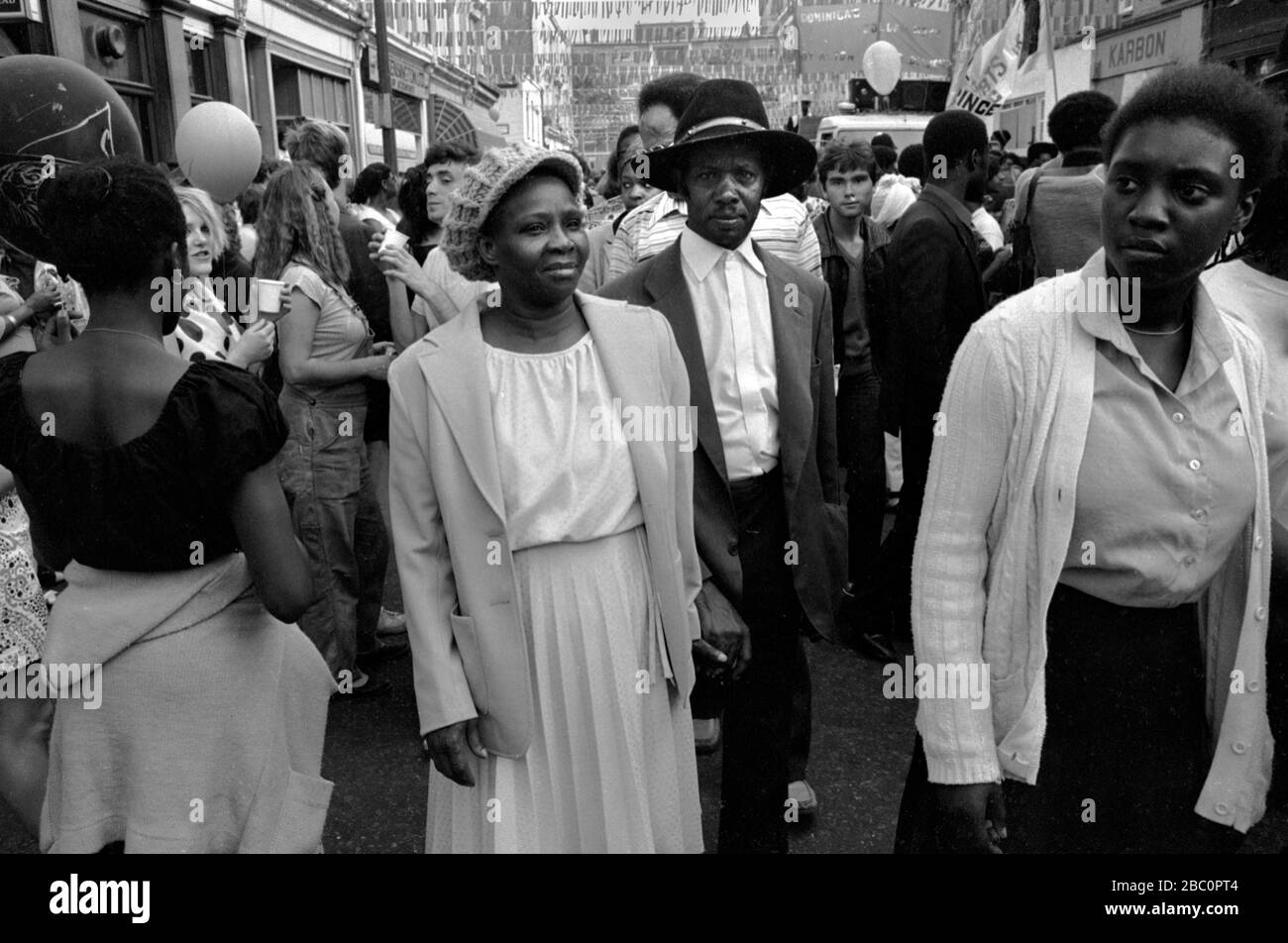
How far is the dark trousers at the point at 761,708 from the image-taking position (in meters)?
2.95

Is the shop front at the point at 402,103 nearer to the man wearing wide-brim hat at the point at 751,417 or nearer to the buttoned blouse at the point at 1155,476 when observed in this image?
the man wearing wide-brim hat at the point at 751,417

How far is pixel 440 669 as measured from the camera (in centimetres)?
211

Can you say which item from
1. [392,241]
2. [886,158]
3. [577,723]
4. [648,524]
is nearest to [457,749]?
[577,723]

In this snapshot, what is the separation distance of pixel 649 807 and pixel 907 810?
562 mm

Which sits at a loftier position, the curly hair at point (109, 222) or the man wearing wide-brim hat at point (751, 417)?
the curly hair at point (109, 222)

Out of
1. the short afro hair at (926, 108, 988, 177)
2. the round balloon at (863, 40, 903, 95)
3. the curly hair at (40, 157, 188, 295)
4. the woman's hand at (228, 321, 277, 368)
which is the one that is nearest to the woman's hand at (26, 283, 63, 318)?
the woman's hand at (228, 321, 277, 368)

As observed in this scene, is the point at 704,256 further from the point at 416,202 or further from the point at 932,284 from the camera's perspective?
the point at 416,202

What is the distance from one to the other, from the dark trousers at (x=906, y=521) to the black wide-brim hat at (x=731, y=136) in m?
1.68

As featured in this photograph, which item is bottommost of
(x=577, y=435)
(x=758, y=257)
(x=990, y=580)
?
(x=990, y=580)

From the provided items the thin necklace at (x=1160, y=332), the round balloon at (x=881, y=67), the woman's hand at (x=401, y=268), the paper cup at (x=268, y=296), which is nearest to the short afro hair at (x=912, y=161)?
the round balloon at (x=881, y=67)

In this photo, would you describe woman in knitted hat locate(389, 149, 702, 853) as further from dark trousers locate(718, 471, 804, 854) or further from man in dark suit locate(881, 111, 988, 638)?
man in dark suit locate(881, 111, 988, 638)
